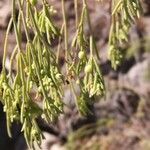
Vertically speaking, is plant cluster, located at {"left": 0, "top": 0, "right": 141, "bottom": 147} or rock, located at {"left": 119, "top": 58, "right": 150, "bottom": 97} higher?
plant cluster, located at {"left": 0, "top": 0, "right": 141, "bottom": 147}

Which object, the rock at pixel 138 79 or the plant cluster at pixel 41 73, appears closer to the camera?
the plant cluster at pixel 41 73

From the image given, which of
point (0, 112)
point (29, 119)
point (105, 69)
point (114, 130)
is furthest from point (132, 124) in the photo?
point (29, 119)

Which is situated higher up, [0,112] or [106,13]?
[106,13]

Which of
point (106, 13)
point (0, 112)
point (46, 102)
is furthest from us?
point (106, 13)

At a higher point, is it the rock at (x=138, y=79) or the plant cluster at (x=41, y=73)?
the plant cluster at (x=41, y=73)

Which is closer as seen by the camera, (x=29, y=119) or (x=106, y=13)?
(x=29, y=119)

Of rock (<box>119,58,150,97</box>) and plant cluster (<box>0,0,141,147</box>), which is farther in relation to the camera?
rock (<box>119,58,150,97</box>)

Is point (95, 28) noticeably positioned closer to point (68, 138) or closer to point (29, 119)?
point (68, 138)

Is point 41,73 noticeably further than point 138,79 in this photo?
No

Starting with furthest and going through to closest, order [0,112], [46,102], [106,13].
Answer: [106,13] → [0,112] → [46,102]

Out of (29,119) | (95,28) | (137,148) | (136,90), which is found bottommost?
(137,148)

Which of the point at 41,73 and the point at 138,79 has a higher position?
the point at 41,73
